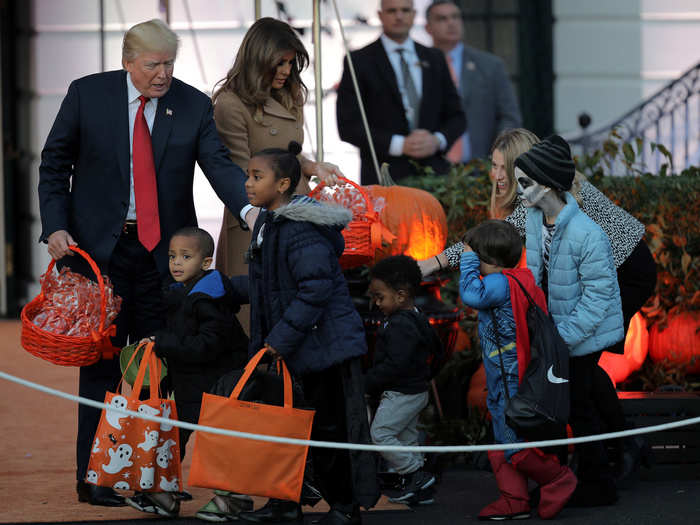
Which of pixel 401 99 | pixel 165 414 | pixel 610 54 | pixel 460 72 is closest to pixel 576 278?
pixel 165 414

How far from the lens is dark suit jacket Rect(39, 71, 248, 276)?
515 cm

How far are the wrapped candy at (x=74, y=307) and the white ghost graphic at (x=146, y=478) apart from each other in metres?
0.59

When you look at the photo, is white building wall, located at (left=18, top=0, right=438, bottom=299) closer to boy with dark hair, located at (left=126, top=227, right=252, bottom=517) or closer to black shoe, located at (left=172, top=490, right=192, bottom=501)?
boy with dark hair, located at (left=126, top=227, right=252, bottom=517)

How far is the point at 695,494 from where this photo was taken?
5.50 meters

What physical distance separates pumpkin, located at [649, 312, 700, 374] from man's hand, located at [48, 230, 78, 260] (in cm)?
345

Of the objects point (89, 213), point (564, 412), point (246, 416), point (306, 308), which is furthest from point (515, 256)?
point (89, 213)

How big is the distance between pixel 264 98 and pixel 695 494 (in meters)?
2.66

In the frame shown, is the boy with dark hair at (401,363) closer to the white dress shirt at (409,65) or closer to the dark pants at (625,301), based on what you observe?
the dark pants at (625,301)

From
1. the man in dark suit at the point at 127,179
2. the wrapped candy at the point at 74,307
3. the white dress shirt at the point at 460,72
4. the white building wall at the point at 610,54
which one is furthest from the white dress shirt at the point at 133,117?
the white building wall at the point at 610,54

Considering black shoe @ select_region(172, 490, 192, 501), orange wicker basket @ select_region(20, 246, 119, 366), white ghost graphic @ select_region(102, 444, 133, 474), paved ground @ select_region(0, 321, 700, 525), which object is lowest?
paved ground @ select_region(0, 321, 700, 525)

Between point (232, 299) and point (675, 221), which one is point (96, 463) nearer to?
point (232, 299)

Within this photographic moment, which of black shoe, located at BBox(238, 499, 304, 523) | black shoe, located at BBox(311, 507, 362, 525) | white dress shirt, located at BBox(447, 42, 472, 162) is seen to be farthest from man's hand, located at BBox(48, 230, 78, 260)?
white dress shirt, located at BBox(447, 42, 472, 162)

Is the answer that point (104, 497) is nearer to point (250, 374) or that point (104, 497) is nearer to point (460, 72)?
point (250, 374)

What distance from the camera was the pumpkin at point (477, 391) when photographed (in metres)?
6.25
